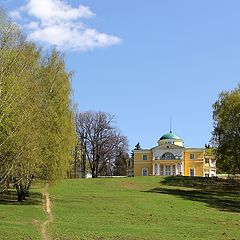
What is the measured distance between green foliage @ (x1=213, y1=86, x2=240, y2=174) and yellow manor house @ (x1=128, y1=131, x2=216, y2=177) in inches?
2203

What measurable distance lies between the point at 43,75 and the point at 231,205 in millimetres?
20314

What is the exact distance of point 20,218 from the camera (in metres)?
26.3

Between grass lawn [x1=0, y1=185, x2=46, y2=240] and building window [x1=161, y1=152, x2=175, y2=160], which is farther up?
building window [x1=161, y1=152, x2=175, y2=160]

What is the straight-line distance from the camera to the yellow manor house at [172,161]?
111m

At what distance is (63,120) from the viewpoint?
112ft

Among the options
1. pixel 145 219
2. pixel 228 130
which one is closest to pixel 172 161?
pixel 228 130

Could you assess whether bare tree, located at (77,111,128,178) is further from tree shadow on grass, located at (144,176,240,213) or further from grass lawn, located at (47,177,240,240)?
grass lawn, located at (47,177,240,240)

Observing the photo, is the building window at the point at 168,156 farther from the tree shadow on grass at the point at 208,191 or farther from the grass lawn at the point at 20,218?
the grass lawn at the point at 20,218

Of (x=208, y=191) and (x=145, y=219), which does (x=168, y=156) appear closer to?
(x=208, y=191)

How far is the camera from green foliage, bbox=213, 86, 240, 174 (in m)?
51.5

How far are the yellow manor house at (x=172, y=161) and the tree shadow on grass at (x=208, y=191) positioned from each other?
119 ft

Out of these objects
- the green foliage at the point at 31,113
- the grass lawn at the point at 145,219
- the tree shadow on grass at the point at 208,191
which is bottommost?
the grass lawn at the point at 145,219

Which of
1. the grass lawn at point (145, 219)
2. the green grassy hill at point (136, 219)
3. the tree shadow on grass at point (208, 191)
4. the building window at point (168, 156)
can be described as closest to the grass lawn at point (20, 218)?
the green grassy hill at point (136, 219)

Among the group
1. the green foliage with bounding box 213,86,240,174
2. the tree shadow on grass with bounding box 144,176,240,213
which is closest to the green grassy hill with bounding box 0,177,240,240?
the tree shadow on grass with bounding box 144,176,240,213
